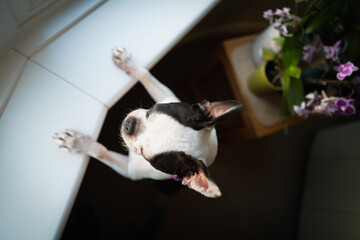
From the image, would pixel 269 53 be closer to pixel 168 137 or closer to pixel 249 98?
pixel 249 98

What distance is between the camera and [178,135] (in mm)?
828

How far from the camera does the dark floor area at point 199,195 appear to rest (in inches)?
69.3

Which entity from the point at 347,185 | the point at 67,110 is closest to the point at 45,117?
the point at 67,110

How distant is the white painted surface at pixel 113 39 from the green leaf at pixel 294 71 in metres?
0.51

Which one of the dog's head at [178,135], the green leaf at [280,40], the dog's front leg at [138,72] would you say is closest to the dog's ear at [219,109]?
the dog's head at [178,135]

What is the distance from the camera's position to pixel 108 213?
5.91ft

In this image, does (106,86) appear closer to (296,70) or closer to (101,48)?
(101,48)

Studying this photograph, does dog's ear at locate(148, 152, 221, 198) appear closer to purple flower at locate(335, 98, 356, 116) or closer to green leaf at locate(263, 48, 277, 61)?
purple flower at locate(335, 98, 356, 116)

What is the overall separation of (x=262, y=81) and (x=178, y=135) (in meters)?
0.71

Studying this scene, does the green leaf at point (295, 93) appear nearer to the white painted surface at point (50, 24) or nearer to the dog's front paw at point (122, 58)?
the dog's front paw at point (122, 58)

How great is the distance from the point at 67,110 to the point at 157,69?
3.97 ft

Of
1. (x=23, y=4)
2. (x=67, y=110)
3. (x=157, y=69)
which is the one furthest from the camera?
(x=157, y=69)

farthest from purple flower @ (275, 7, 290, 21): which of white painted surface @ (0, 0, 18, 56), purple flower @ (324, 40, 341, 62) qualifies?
white painted surface @ (0, 0, 18, 56)

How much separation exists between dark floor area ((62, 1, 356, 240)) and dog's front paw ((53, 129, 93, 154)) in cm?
83
